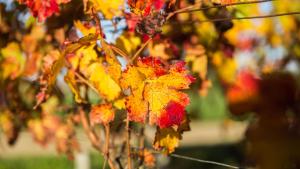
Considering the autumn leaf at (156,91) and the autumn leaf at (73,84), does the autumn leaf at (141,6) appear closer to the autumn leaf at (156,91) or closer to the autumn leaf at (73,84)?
A: the autumn leaf at (156,91)

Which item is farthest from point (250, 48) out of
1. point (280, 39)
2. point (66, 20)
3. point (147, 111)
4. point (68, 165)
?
point (147, 111)

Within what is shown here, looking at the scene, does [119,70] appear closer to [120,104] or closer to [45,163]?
[120,104]

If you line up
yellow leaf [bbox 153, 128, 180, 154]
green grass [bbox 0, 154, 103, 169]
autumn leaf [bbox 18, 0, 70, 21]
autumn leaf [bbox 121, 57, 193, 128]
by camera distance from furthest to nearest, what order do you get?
green grass [bbox 0, 154, 103, 169]
autumn leaf [bbox 18, 0, 70, 21]
yellow leaf [bbox 153, 128, 180, 154]
autumn leaf [bbox 121, 57, 193, 128]

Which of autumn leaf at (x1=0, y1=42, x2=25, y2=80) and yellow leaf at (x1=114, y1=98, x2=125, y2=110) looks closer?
yellow leaf at (x1=114, y1=98, x2=125, y2=110)

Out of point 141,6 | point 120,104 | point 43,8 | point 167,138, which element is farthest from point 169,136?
point 43,8

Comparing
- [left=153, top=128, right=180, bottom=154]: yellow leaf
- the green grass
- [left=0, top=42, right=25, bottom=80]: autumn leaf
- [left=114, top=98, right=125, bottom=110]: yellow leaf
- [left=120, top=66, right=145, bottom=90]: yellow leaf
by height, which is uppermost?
[left=0, top=42, right=25, bottom=80]: autumn leaf

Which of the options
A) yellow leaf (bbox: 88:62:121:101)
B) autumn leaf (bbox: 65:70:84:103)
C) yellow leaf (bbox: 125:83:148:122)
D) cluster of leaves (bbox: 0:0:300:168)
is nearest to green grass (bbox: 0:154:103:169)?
cluster of leaves (bbox: 0:0:300:168)

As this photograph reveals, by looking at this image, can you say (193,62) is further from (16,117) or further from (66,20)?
(16,117)

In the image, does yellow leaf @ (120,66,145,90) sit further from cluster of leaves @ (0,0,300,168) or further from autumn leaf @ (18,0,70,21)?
autumn leaf @ (18,0,70,21)
